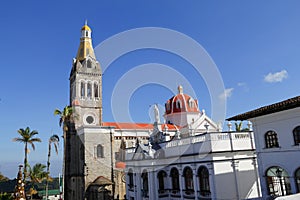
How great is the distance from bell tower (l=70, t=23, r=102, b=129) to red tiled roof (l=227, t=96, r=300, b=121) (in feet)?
88.3

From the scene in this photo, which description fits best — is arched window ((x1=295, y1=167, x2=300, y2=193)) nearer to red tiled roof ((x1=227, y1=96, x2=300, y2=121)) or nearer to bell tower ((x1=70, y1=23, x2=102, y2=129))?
Answer: red tiled roof ((x1=227, y1=96, x2=300, y2=121))

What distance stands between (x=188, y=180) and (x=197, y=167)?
209 cm

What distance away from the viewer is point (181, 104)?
39000 millimetres

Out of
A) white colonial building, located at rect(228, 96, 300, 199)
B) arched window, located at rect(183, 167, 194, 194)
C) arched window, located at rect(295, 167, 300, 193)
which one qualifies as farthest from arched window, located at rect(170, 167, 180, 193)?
arched window, located at rect(295, 167, 300, 193)

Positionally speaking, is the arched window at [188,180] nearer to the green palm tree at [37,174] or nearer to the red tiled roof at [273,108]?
the red tiled roof at [273,108]

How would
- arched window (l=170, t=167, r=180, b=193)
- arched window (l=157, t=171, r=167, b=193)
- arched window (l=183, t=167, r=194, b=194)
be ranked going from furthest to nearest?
arched window (l=157, t=171, r=167, b=193)
arched window (l=170, t=167, r=180, b=193)
arched window (l=183, t=167, r=194, b=194)

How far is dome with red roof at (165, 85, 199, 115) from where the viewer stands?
38.8 metres

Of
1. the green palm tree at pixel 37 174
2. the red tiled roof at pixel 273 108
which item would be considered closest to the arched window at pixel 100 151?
the green palm tree at pixel 37 174

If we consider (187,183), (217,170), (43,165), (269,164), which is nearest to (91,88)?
(43,165)

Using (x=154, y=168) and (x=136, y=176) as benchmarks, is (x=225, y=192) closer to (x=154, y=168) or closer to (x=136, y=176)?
(x=154, y=168)

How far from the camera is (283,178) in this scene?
14.5 metres

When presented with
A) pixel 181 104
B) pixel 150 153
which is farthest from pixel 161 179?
pixel 181 104

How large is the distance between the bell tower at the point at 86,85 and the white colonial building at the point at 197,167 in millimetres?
13725

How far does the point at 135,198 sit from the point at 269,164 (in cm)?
1623
